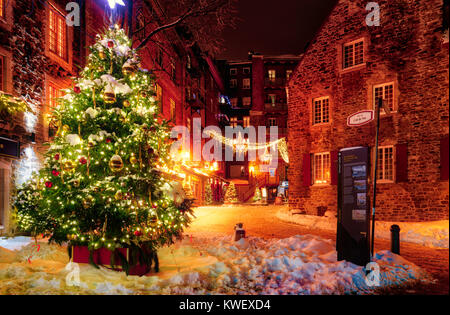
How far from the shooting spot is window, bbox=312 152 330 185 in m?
16.3

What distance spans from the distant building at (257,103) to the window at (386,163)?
26.7 metres

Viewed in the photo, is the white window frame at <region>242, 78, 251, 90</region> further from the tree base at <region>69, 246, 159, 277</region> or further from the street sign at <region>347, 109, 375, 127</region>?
the tree base at <region>69, 246, 159, 277</region>

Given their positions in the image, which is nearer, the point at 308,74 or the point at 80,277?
the point at 80,277

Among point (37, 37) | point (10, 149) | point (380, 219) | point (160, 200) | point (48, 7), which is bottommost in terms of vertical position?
point (380, 219)

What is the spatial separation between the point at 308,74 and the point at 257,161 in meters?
25.8

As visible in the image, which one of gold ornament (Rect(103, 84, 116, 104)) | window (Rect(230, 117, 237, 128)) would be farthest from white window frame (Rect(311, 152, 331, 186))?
window (Rect(230, 117, 237, 128))

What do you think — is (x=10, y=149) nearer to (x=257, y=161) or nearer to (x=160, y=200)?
(x=160, y=200)

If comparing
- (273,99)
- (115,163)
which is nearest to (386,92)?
(115,163)

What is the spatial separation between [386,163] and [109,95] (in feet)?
41.7

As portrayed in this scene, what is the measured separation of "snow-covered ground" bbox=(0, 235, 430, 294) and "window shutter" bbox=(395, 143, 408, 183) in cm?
767
